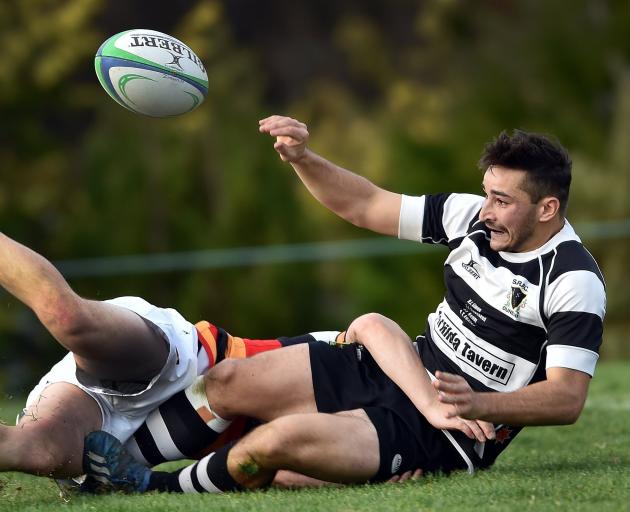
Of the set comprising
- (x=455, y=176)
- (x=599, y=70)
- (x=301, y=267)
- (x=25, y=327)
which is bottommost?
(x=25, y=327)

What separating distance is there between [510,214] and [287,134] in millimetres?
927

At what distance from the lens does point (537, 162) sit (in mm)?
4168

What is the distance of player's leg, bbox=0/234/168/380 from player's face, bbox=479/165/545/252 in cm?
122

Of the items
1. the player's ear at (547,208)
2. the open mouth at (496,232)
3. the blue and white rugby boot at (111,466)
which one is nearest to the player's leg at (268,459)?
the blue and white rugby boot at (111,466)

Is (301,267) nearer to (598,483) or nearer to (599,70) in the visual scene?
(599,70)

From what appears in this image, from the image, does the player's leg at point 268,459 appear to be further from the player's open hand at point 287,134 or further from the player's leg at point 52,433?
the player's open hand at point 287,134

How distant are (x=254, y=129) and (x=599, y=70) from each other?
12.7 feet

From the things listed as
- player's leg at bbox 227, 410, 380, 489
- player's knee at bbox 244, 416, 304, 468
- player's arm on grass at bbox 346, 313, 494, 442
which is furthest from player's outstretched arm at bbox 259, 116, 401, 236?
player's knee at bbox 244, 416, 304, 468

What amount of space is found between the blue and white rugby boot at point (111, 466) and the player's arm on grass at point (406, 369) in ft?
2.84

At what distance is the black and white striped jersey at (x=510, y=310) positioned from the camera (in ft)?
12.8

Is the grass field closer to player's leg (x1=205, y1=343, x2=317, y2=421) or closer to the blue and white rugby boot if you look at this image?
the blue and white rugby boot

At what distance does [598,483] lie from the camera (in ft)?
12.3

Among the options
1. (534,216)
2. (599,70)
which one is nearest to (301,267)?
(599,70)

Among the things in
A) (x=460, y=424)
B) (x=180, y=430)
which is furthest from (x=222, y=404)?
(x=460, y=424)
